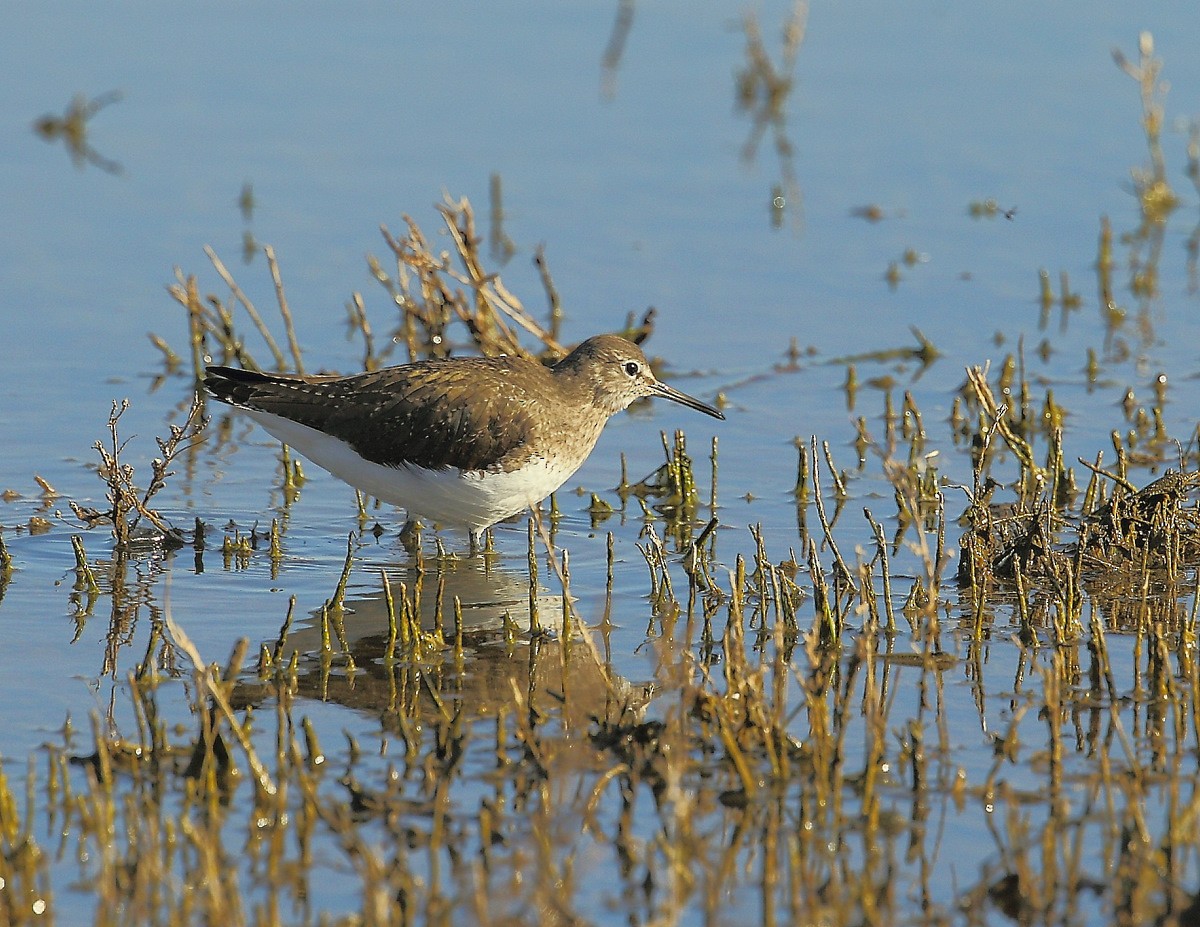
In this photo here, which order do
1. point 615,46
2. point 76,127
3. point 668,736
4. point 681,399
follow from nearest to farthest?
1. point 668,736
2. point 681,399
3. point 76,127
4. point 615,46

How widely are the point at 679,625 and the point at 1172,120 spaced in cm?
1046

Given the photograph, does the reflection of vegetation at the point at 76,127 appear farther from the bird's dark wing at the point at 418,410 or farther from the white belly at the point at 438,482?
the white belly at the point at 438,482

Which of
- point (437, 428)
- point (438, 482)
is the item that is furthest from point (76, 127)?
point (438, 482)

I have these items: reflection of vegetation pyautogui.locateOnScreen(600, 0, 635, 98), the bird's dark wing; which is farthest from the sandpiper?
reflection of vegetation pyautogui.locateOnScreen(600, 0, 635, 98)

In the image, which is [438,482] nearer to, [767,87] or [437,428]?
[437,428]

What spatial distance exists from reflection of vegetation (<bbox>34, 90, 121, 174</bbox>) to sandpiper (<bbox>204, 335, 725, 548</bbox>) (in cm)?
760

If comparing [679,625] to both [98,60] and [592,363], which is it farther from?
[98,60]

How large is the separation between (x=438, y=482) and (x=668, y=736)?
9.23 feet

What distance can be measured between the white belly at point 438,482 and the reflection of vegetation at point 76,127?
7856 millimetres

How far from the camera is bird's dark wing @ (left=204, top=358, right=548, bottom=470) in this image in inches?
342

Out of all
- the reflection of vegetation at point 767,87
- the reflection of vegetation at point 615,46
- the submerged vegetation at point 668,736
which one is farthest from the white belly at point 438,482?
the reflection of vegetation at point 615,46

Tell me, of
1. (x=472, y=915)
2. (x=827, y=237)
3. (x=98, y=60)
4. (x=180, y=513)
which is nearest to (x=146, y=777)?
(x=472, y=915)

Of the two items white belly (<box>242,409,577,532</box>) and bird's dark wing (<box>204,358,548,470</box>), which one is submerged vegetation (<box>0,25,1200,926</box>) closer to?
white belly (<box>242,409,577,532</box>)

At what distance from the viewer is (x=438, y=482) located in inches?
342
